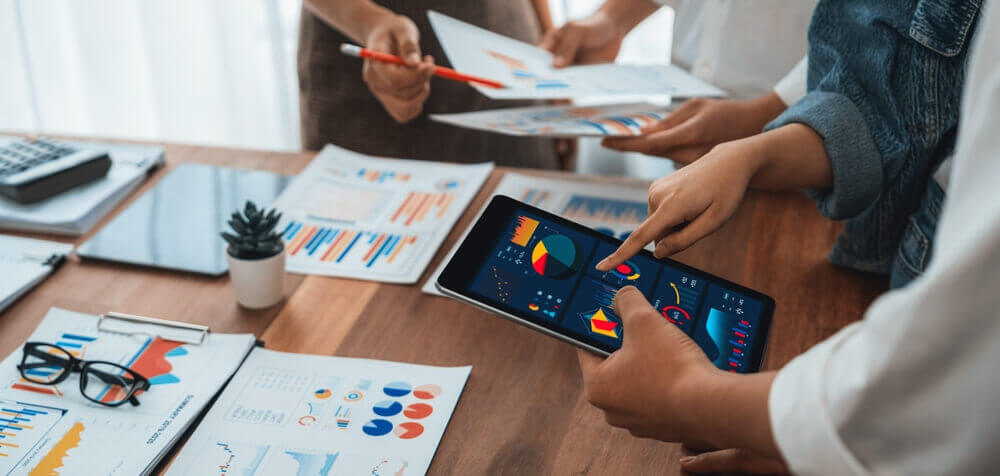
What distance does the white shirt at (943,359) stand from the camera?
406mm

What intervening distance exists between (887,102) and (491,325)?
0.51 meters

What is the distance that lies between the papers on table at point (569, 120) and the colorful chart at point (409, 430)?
0.45 m

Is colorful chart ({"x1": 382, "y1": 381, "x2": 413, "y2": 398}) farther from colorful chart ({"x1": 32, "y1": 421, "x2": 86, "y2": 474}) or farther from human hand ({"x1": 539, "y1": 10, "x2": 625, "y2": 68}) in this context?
human hand ({"x1": 539, "y1": 10, "x2": 625, "y2": 68})

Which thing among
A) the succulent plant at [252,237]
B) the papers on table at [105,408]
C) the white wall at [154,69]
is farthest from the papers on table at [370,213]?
the white wall at [154,69]

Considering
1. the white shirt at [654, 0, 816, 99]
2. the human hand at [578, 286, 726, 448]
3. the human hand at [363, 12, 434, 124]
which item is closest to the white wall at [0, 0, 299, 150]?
the human hand at [363, 12, 434, 124]

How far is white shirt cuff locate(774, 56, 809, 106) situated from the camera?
1136 mm

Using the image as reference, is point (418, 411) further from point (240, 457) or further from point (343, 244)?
point (343, 244)

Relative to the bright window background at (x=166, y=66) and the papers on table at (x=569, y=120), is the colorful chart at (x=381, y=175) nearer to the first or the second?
the papers on table at (x=569, y=120)

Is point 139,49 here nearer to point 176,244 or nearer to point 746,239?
point 176,244

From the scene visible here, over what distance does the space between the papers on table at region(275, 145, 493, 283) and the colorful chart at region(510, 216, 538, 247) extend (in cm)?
24

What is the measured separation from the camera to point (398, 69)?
1.32 m

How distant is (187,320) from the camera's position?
94cm

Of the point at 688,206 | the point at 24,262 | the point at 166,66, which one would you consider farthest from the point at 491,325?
the point at 166,66

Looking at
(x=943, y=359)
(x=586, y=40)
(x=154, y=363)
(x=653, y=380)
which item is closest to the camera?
(x=943, y=359)
